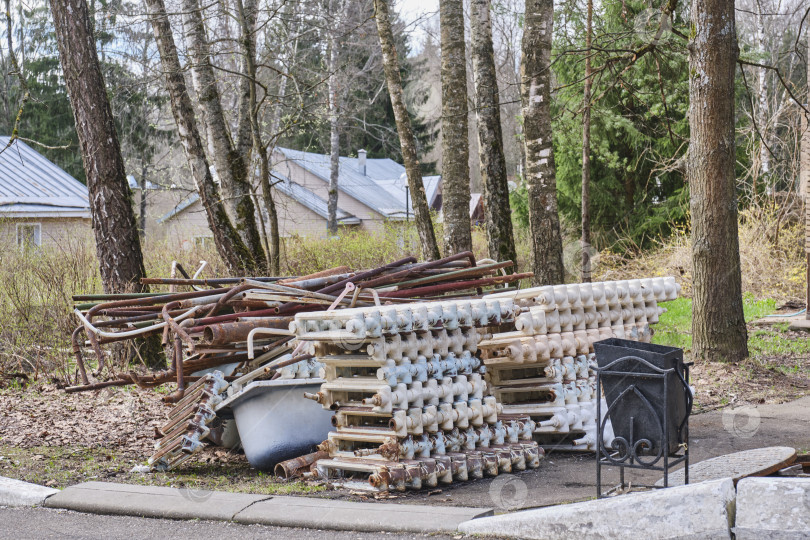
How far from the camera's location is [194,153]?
45.9 feet

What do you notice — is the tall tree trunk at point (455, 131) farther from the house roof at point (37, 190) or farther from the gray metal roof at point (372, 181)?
the gray metal roof at point (372, 181)

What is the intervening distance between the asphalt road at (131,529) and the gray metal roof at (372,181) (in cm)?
3502

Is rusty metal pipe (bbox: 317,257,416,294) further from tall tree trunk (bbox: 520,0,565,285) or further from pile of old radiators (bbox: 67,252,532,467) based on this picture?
tall tree trunk (bbox: 520,0,565,285)

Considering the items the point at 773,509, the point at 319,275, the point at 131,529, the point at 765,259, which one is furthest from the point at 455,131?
the point at 773,509

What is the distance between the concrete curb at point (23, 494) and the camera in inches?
244

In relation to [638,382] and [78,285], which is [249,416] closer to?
[638,382]

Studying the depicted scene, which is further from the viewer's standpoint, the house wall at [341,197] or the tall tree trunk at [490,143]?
the house wall at [341,197]

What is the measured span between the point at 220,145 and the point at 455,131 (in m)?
3.93

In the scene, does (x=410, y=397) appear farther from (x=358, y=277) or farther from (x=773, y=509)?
(x=773, y=509)

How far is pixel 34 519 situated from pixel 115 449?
2.05 m

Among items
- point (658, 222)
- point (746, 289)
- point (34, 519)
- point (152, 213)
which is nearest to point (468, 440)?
point (34, 519)

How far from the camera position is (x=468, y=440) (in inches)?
258

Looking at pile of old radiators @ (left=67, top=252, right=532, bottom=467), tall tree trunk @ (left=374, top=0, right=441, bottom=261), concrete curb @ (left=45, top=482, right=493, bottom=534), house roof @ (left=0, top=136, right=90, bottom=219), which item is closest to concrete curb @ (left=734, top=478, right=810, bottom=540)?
concrete curb @ (left=45, top=482, right=493, bottom=534)

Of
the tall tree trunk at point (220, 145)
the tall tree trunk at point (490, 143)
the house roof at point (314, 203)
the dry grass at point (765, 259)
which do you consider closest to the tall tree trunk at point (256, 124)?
the tall tree trunk at point (220, 145)
